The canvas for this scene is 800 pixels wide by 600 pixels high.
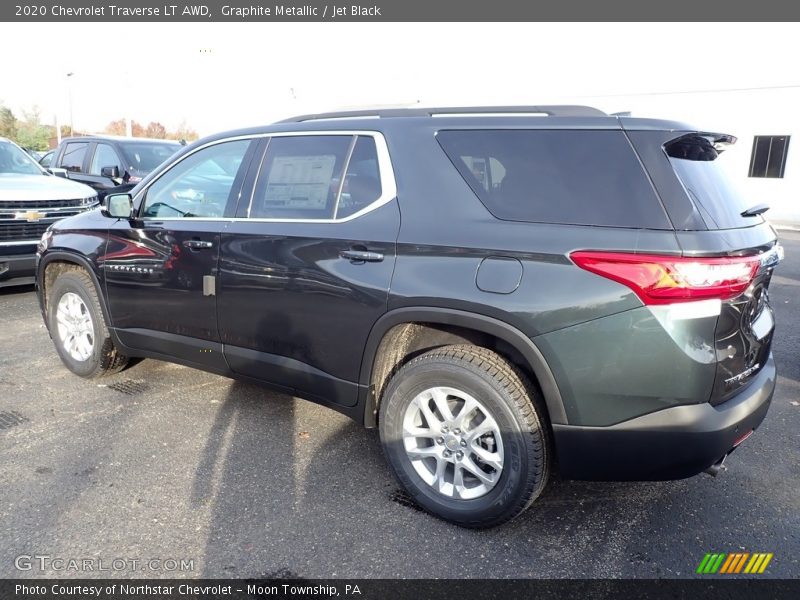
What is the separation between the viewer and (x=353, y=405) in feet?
10.1

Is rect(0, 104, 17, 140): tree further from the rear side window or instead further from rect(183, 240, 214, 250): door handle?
the rear side window

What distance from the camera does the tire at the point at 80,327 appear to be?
171 inches

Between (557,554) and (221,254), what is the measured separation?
2.37 metres

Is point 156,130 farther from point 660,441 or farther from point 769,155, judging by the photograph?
point 660,441

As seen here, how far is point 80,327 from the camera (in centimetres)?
452

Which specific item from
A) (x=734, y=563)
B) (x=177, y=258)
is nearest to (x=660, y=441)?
(x=734, y=563)

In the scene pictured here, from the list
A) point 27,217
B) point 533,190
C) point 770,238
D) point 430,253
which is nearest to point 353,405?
point 430,253

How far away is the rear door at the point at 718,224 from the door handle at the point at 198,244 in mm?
2386

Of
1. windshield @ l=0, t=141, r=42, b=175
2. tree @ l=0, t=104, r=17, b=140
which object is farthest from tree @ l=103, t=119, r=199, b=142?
windshield @ l=0, t=141, r=42, b=175

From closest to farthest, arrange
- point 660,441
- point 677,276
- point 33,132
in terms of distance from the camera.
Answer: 1. point 677,276
2. point 660,441
3. point 33,132

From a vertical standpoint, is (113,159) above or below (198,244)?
above

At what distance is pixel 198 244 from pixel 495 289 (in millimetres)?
1959

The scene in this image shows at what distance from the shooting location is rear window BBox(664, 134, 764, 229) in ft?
7.77

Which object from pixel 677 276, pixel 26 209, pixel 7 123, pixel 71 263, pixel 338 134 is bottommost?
pixel 71 263
